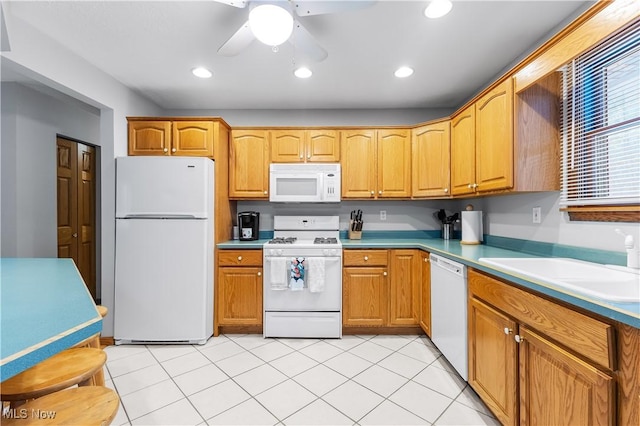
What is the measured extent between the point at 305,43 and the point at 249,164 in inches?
63.5

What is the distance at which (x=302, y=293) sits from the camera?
2.67 m

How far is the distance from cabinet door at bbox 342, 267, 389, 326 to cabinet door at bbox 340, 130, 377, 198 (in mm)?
858

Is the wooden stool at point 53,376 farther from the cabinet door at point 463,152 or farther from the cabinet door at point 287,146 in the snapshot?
the cabinet door at point 463,152

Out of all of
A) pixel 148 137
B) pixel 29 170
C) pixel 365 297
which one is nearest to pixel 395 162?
pixel 365 297

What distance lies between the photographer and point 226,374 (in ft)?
6.80

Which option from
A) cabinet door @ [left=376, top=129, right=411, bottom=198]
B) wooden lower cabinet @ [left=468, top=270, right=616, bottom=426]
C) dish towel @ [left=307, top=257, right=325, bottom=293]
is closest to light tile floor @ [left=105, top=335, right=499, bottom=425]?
wooden lower cabinet @ [left=468, top=270, right=616, bottom=426]

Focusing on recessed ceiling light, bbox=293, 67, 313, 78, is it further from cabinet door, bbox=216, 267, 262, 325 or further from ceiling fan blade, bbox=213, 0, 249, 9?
cabinet door, bbox=216, 267, 262, 325

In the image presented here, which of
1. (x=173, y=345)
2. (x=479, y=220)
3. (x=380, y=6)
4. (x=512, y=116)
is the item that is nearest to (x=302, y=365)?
(x=173, y=345)

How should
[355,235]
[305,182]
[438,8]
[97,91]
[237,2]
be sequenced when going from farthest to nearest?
[355,235]
[305,182]
[97,91]
[438,8]
[237,2]

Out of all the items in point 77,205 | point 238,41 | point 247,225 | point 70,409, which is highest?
point 238,41

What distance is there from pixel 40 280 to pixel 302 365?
67.3 inches

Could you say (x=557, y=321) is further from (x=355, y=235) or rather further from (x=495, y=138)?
(x=355, y=235)

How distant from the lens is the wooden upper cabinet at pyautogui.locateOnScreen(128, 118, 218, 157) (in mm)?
2766

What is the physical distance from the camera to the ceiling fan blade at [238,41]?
5.12 ft
